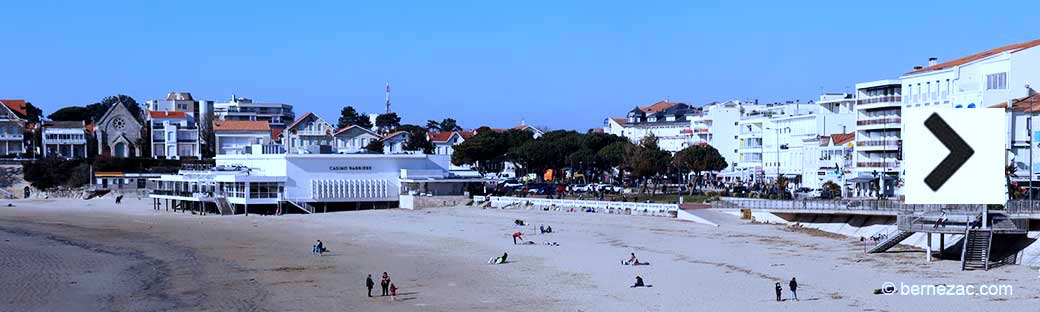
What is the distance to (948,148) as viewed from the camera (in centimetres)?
2584

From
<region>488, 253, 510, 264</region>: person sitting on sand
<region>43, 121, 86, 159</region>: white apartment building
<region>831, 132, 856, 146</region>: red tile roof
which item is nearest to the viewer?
<region>488, 253, 510, 264</region>: person sitting on sand

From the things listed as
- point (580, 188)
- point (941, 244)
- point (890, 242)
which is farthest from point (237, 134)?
point (941, 244)

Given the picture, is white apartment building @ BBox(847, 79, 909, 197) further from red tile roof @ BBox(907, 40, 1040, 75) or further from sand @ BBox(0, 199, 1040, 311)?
sand @ BBox(0, 199, 1040, 311)

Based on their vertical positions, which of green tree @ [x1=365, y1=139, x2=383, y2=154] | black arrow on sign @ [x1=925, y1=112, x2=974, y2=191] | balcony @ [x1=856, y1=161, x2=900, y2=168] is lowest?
balcony @ [x1=856, y1=161, x2=900, y2=168]

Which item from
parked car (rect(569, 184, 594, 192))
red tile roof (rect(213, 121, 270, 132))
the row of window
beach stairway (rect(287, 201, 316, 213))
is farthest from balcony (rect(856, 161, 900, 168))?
the row of window

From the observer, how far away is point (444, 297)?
29000mm

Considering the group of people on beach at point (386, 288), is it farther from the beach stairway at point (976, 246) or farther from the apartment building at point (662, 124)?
the apartment building at point (662, 124)

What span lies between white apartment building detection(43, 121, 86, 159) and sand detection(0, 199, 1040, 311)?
54.1 meters

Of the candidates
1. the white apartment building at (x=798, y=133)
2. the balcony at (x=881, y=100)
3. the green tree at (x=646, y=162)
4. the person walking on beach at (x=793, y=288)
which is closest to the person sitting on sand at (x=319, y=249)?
the person walking on beach at (x=793, y=288)

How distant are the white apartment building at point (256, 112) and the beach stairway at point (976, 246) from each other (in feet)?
381

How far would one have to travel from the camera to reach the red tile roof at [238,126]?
11200 centimetres

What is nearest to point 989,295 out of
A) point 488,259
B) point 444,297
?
point 444,297

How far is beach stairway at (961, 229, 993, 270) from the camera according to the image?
3206cm

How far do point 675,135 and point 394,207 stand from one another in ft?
175
